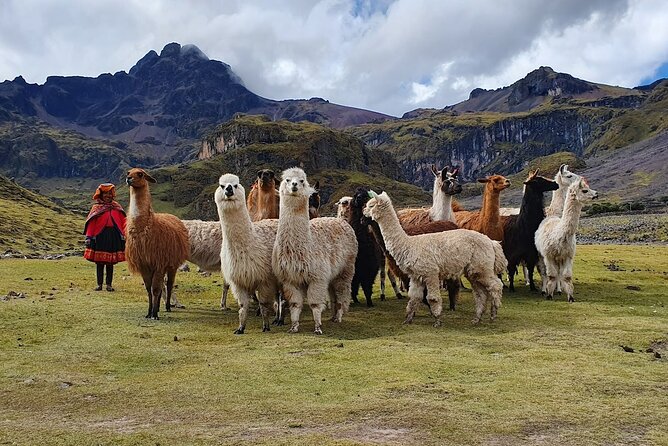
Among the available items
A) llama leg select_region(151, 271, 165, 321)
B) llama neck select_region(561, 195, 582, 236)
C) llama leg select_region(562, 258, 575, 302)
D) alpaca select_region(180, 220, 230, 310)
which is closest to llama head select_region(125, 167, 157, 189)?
llama leg select_region(151, 271, 165, 321)

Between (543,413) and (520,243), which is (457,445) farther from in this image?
(520,243)

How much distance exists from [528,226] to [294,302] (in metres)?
7.13

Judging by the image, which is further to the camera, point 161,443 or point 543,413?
point 543,413

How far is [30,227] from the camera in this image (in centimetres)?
3978

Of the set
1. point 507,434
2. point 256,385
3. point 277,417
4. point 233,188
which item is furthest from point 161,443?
point 233,188

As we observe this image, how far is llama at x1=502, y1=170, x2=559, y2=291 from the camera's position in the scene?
1312cm

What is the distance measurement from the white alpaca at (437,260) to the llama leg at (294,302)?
184 cm

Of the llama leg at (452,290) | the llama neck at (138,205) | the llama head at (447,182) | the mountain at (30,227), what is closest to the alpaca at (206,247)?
the llama neck at (138,205)

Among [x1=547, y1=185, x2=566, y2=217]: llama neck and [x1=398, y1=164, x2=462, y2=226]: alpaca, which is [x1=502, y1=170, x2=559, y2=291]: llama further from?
[x1=398, y1=164, x2=462, y2=226]: alpaca

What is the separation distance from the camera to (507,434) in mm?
4316

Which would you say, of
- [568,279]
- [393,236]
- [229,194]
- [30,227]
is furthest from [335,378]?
[30,227]

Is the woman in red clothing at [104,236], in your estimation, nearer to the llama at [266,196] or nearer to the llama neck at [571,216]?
the llama at [266,196]

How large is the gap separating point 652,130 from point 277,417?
202 meters

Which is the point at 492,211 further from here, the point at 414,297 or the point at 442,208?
the point at 414,297
